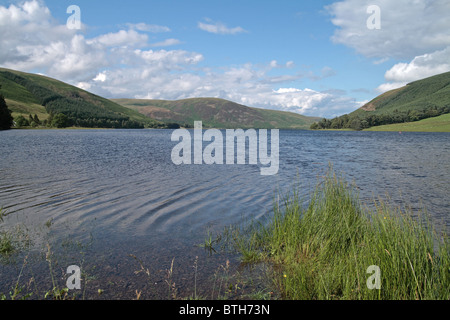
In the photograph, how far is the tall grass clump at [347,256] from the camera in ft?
18.3

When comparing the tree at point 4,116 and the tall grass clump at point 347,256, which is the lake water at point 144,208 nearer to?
the tall grass clump at point 347,256

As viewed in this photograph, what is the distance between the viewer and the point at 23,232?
33.6 ft

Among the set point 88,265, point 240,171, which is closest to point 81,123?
point 240,171

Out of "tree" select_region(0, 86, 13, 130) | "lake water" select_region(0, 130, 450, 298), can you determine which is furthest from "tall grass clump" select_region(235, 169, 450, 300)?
"tree" select_region(0, 86, 13, 130)

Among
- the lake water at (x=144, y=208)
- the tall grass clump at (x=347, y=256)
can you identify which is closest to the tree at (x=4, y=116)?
the lake water at (x=144, y=208)

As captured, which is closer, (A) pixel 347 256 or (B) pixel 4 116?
(A) pixel 347 256

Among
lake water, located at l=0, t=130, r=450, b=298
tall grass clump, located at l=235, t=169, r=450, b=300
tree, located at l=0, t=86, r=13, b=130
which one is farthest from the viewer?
tree, located at l=0, t=86, r=13, b=130

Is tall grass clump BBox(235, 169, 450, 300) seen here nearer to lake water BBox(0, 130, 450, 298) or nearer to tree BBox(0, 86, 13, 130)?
lake water BBox(0, 130, 450, 298)

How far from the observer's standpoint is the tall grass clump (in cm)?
557

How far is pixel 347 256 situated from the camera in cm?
725

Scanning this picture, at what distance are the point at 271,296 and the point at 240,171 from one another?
20100 mm

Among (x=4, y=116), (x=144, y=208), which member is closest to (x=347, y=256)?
(x=144, y=208)

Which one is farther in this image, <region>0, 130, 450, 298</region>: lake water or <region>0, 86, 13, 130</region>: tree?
<region>0, 86, 13, 130</region>: tree

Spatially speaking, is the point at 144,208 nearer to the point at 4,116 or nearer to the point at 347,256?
the point at 347,256
